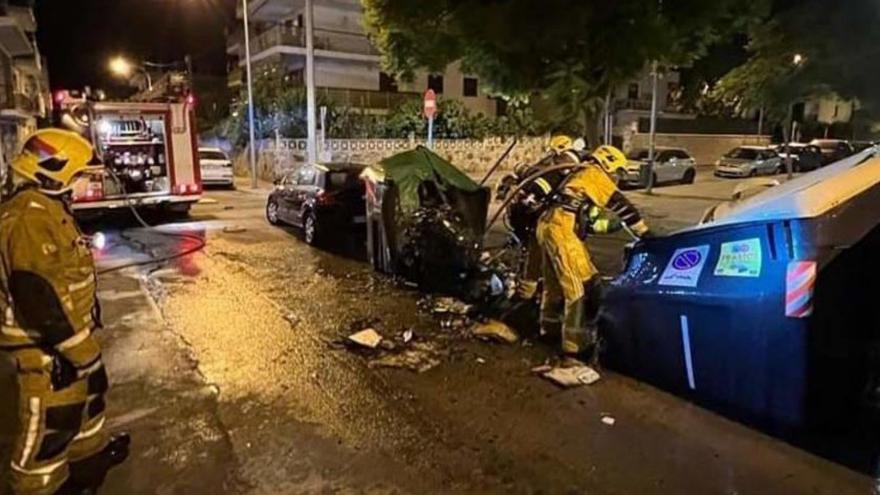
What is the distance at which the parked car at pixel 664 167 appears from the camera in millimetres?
23647

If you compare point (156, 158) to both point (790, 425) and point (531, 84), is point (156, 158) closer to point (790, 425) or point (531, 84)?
point (531, 84)

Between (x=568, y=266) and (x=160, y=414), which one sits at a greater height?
(x=568, y=266)

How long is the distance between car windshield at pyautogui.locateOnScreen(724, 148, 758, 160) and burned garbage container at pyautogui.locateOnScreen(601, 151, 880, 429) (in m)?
27.7

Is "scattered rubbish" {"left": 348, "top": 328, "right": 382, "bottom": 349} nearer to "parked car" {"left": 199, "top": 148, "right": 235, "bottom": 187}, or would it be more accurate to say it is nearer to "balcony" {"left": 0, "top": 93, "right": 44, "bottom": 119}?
"parked car" {"left": 199, "top": 148, "right": 235, "bottom": 187}

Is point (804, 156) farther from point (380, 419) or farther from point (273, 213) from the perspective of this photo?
point (380, 419)

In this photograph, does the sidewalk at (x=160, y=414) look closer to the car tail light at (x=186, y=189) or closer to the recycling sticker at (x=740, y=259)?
the recycling sticker at (x=740, y=259)

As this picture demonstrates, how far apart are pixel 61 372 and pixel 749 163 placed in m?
30.3

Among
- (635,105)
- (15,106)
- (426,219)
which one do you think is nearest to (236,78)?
(15,106)

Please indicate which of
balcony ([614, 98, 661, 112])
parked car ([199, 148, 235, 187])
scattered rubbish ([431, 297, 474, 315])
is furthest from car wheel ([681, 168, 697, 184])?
scattered rubbish ([431, 297, 474, 315])

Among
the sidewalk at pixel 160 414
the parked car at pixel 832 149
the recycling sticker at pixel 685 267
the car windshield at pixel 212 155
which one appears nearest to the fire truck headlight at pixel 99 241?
the sidewalk at pixel 160 414

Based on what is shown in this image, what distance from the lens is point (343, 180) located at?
37.3 ft

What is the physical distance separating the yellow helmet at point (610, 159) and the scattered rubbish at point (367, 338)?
8.32ft

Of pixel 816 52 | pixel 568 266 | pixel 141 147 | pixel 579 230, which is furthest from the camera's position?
pixel 141 147

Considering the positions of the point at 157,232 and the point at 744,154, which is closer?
the point at 157,232
